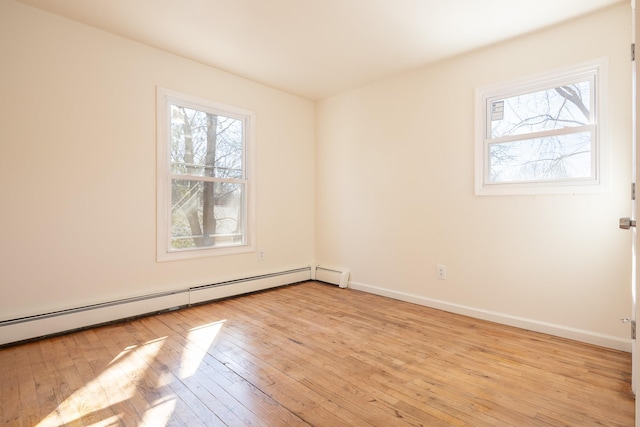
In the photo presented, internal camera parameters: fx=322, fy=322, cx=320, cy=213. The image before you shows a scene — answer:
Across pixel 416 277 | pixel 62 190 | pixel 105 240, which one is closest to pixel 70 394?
pixel 105 240

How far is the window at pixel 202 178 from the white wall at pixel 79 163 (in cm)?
11

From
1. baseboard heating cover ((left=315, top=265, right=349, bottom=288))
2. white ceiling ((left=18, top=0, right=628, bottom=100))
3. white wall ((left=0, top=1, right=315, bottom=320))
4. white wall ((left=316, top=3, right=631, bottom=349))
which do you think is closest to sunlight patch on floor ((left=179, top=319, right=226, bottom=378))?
white wall ((left=0, top=1, right=315, bottom=320))

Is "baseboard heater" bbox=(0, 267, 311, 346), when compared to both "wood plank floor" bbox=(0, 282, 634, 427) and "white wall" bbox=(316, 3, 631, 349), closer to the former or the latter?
"wood plank floor" bbox=(0, 282, 634, 427)

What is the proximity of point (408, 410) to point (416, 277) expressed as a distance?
6.45 feet

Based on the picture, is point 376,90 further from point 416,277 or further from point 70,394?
point 70,394

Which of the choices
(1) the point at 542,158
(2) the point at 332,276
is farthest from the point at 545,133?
(2) the point at 332,276

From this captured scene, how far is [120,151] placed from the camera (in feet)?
9.45

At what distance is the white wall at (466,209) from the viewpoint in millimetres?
2348

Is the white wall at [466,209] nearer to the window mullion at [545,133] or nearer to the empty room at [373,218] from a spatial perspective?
the empty room at [373,218]

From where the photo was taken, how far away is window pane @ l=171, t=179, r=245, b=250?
10.8ft

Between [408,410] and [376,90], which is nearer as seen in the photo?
[408,410]

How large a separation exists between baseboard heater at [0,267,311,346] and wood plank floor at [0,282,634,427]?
0.32ft

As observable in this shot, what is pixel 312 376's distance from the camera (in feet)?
6.31

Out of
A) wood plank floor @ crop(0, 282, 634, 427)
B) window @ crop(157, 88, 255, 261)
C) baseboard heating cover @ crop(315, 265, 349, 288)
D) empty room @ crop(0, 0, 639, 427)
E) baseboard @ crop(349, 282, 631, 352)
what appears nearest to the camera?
wood plank floor @ crop(0, 282, 634, 427)
